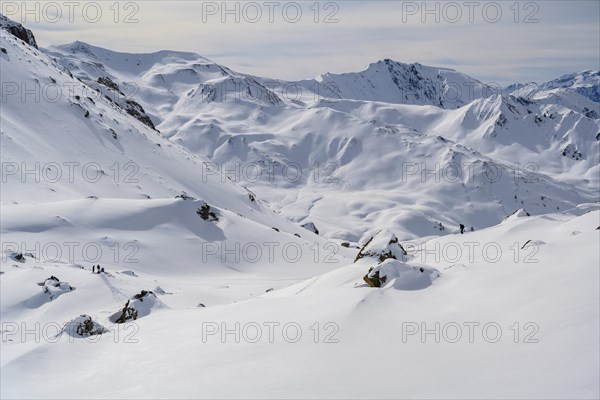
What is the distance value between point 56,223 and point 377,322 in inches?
828

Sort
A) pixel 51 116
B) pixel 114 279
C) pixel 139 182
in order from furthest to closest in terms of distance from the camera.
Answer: pixel 51 116 < pixel 139 182 < pixel 114 279

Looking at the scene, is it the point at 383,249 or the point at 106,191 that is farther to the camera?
the point at 106,191

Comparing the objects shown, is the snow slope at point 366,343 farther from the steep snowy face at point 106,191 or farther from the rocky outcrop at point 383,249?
the steep snowy face at point 106,191

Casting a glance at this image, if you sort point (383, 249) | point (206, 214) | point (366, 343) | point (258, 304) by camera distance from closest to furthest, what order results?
point (366, 343) < point (258, 304) < point (383, 249) < point (206, 214)

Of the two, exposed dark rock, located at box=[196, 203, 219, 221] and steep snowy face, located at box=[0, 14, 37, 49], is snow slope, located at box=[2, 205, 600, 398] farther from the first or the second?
steep snowy face, located at box=[0, 14, 37, 49]

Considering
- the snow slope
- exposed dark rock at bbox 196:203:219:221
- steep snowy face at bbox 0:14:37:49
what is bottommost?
exposed dark rock at bbox 196:203:219:221

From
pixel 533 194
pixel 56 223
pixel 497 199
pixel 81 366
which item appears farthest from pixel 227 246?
pixel 533 194

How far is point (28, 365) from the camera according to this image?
10.4 m

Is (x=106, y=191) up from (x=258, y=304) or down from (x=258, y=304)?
down

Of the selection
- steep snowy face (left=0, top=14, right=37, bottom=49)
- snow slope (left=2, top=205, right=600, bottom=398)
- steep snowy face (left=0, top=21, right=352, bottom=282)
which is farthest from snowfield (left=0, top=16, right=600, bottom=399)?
steep snowy face (left=0, top=14, right=37, bottom=49)

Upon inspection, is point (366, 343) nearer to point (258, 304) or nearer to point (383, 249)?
point (258, 304)

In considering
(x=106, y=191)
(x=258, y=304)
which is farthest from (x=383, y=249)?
(x=106, y=191)

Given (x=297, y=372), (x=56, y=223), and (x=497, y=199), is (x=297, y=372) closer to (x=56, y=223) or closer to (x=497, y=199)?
(x=56, y=223)

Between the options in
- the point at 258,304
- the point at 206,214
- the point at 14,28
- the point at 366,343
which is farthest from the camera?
the point at 14,28
